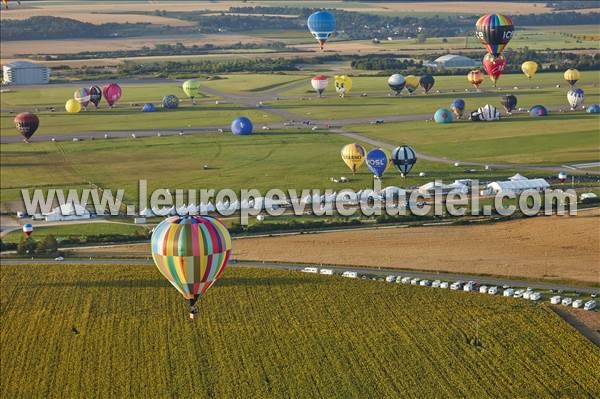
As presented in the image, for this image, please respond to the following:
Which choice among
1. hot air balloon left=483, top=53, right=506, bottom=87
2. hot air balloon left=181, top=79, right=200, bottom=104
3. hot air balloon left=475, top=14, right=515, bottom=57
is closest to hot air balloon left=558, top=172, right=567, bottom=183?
hot air balloon left=475, top=14, right=515, bottom=57

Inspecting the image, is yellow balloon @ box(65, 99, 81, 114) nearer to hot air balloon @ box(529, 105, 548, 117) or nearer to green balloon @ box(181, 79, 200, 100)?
→ green balloon @ box(181, 79, 200, 100)

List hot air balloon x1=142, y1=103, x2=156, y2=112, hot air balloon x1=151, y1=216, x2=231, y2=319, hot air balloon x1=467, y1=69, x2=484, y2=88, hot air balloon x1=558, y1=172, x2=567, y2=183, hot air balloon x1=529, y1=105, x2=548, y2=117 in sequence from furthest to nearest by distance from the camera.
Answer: hot air balloon x1=467, y1=69, x2=484, y2=88
hot air balloon x1=142, y1=103, x2=156, y2=112
hot air balloon x1=529, y1=105, x2=548, y2=117
hot air balloon x1=558, y1=172, x2=567, y2=183
hot air balloon x1=151, y1=216, x2=231, y2=319

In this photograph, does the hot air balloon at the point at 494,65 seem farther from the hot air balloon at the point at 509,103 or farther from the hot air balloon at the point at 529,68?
the hot air balloon at the point at 529,68

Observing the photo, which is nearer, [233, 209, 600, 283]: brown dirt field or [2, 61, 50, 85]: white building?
[233, 209, 600, 283]: brown dirt field

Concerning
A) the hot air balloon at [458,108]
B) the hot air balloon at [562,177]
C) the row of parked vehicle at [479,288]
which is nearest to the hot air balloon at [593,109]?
the hot air balloon at [458,108]

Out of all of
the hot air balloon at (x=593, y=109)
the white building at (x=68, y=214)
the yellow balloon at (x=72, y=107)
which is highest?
the yellow balloon at (x=72, y=107)

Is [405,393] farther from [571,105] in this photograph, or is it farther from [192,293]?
[571,105]
